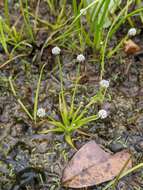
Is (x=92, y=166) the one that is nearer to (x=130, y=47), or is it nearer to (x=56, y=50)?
(x=56, y=50)

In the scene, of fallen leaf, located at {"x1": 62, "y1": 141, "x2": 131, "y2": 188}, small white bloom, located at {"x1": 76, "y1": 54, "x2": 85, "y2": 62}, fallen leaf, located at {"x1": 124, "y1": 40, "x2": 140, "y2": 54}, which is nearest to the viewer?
fallen leaf, located at {"x1": 62, "y1": 141, "x2": 131, "y2": 188}

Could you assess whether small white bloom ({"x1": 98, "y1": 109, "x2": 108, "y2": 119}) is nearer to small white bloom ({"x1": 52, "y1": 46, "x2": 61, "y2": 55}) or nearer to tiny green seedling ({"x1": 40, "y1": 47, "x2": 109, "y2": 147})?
tiny green seedling ({"x1": 40, "y1": 47, "x2": 109, "y2": 147})

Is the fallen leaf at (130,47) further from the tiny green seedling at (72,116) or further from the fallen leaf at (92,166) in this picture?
the fallen leaf at (92,166)

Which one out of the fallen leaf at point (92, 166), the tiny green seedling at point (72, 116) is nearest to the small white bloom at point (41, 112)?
the tiny green seedling at point (72, 116)

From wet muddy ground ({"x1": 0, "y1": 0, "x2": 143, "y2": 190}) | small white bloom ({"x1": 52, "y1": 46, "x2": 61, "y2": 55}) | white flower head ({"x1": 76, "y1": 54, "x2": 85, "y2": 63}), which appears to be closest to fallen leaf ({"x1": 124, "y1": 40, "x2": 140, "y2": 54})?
wet muddy ground ({"x1": 0, "y1": 0, "x2": 143, "y2": 190})

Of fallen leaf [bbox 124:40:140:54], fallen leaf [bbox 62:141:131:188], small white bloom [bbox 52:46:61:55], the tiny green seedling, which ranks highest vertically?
small white bloom [bbox 52:46:61:55]

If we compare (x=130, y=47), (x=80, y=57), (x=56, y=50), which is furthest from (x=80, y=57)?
(x=130, y=47)
